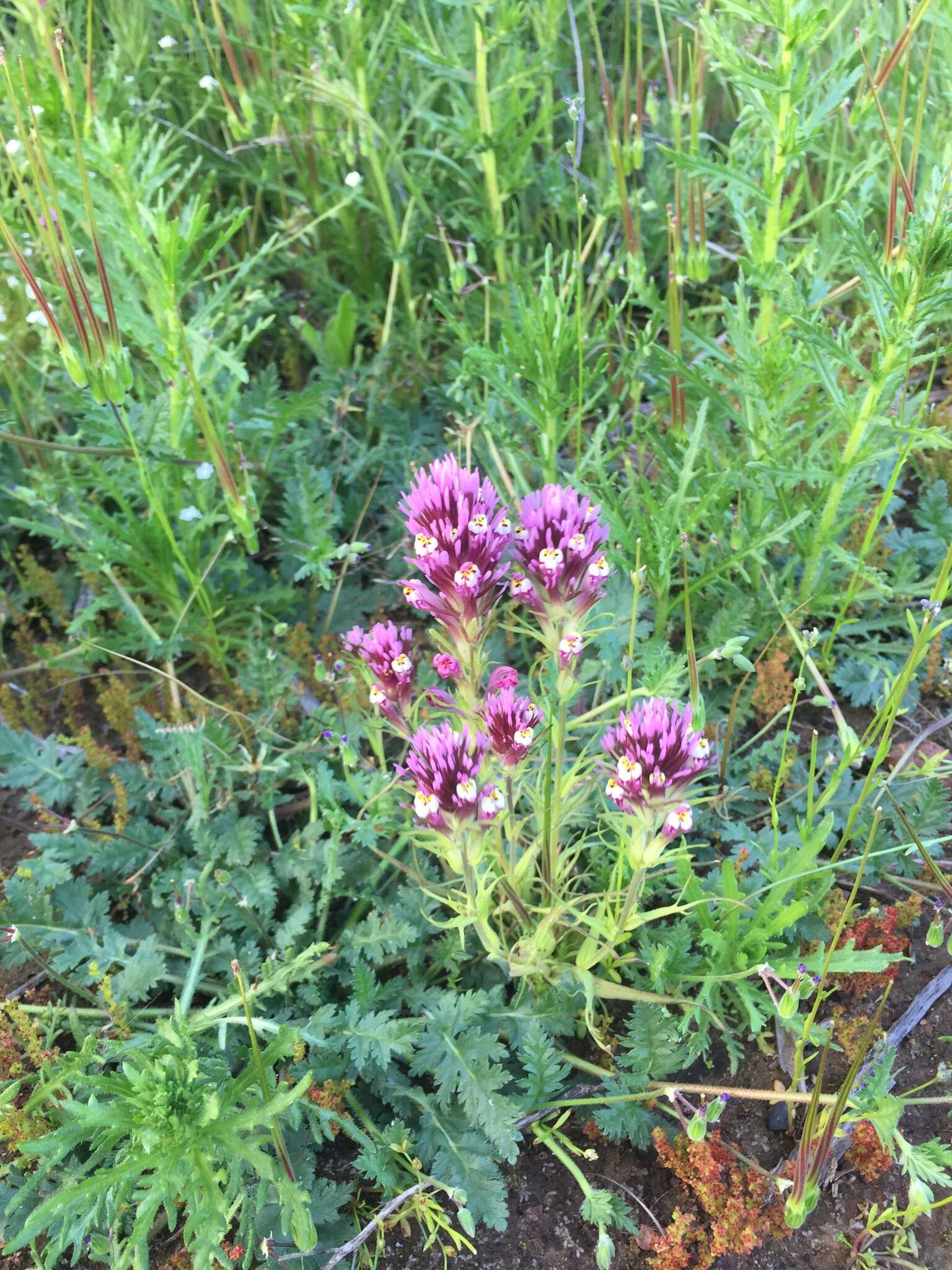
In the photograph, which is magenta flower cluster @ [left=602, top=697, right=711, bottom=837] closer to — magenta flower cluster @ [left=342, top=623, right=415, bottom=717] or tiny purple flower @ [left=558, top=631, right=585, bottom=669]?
tiny purple flower @ [left=558, top=631, right=585, bottom=669]

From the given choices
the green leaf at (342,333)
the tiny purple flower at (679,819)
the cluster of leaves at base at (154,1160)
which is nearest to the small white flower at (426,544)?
the tiny purple flower at (679,819)

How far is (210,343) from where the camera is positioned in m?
2.40

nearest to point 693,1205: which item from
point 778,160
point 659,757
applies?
point 659,757

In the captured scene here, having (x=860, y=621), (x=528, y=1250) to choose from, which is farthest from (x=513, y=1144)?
(x=860, y=621)

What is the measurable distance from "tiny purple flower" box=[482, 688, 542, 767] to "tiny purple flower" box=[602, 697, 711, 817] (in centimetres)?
15

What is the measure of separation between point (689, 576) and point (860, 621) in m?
0.46

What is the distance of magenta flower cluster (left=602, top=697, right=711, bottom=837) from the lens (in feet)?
4.84

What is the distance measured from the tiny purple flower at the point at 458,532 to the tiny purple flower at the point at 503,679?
16cm

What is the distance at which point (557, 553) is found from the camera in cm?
148

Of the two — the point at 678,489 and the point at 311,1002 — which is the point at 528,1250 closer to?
the point at 311,1002

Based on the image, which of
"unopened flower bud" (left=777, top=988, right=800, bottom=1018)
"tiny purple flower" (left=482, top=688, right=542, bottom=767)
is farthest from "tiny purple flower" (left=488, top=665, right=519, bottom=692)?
"unopened flower bud" (left=777, top=988, right=800, bottom=1018)

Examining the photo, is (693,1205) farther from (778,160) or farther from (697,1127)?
(778,160)

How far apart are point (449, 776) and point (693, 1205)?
3.26ft

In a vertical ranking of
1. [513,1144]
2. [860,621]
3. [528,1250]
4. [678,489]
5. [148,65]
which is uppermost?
[148,65]
